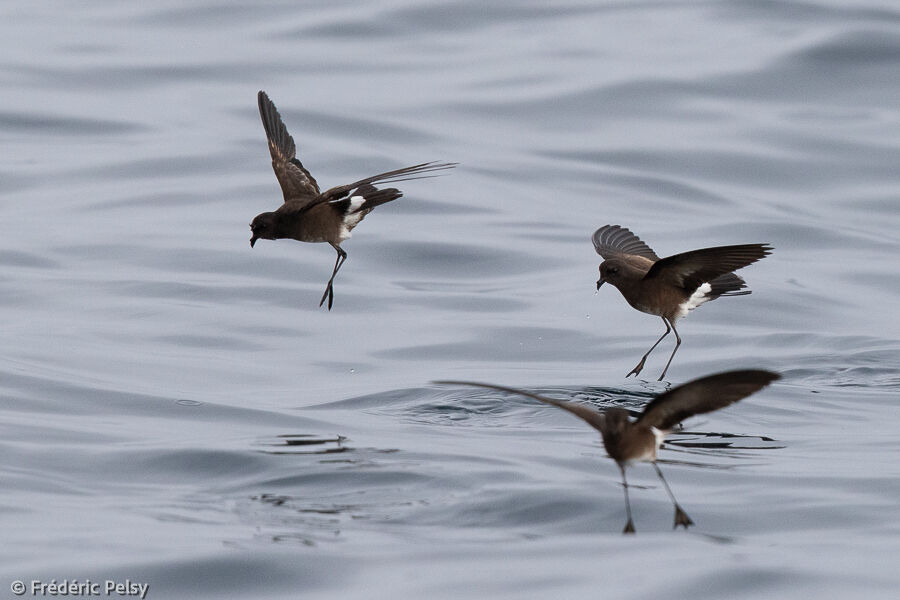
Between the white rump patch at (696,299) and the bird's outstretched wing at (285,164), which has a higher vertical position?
the bird's outstretched wing at (285,164)

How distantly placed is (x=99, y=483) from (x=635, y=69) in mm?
18007

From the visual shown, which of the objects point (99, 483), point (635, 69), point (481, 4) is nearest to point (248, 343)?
point (99, 483)

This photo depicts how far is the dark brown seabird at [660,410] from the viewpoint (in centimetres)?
607

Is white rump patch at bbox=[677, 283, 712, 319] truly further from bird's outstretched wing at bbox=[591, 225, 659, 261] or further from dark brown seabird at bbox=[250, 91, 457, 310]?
dark brown seabird at bbox=[250, 91, 457, 310]

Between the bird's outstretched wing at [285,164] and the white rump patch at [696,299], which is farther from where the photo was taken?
the bird's outstretched wing at [285,164]

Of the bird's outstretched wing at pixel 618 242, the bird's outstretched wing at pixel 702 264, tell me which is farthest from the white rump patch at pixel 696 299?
the bird's outstretched wing at pixel 618 242

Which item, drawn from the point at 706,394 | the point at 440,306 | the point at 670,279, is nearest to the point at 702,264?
the point at 670,279

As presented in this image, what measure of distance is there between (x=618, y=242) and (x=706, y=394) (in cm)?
526

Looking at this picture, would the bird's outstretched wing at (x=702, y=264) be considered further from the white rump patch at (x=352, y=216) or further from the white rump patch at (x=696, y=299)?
the white rump patch at (x=352, y=216)

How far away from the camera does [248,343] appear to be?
1306cm

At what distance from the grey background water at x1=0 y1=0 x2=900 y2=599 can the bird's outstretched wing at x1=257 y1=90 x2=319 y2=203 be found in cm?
154

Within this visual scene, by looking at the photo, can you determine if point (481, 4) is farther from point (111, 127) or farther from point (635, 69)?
point (111, 127)

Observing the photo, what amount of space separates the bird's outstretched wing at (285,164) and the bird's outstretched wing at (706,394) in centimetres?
469

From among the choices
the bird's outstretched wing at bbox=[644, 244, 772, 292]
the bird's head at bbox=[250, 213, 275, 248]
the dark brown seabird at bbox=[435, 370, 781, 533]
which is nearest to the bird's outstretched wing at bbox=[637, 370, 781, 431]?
the dark brown seabird at bbox=[435, 370, 781, 533]
